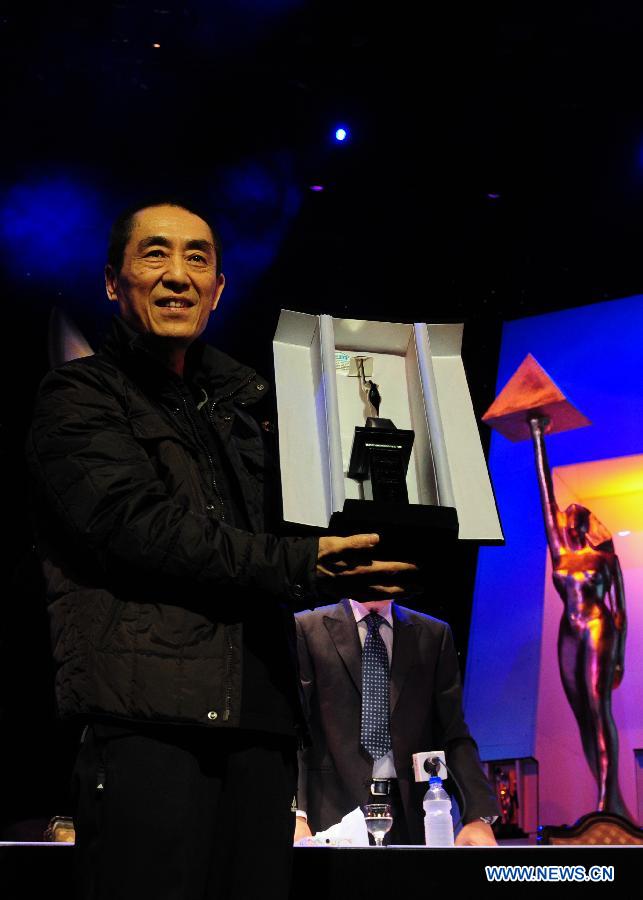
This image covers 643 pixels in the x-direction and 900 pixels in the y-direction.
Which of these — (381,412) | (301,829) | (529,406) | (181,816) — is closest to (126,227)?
(381,412)

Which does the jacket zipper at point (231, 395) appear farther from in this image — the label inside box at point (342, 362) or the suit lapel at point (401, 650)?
the suit lapel at point (401, 650)

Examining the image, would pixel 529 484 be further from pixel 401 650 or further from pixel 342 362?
pixel 342 362

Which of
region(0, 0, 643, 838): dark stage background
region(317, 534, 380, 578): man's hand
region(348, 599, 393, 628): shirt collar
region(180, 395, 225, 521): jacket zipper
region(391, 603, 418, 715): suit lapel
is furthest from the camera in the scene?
region(0, 0, 643, 838): dark stage background

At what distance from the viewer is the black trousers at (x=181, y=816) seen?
3.64 feet

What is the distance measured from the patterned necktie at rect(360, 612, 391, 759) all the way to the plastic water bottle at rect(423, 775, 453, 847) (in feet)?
1.26

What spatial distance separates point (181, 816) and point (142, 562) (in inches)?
12.6

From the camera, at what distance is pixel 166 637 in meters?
1.20

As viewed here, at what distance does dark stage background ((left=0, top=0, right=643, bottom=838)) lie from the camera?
13.9 feet

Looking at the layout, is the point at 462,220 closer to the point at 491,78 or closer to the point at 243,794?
the point at 491,78

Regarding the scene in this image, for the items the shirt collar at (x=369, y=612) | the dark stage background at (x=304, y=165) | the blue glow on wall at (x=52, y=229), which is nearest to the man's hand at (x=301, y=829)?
the shirt collar at (x=369, y=612)

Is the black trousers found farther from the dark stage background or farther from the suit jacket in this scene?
the dark stage background

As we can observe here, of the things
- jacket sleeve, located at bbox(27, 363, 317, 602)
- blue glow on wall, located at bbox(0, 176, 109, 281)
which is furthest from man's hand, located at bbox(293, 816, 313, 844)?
blue glow on wall, located at bbox(0, 176, 109, 281)

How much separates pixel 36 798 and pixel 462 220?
11.8 feet

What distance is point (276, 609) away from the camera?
4.39 feet
